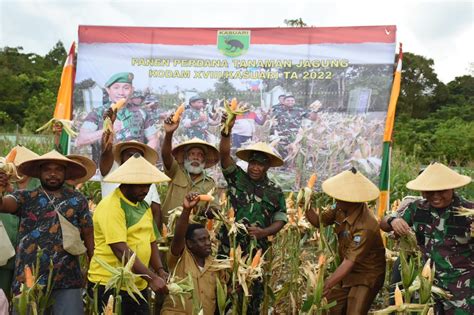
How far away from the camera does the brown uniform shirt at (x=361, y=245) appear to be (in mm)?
3852

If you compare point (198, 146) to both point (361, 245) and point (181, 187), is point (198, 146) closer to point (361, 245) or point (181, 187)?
point (181, 187)

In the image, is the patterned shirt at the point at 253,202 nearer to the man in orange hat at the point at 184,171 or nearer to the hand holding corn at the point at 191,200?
the man in orange hat at the point at 184,171

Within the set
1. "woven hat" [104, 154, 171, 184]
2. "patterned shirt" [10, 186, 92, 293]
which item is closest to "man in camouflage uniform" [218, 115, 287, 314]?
"woven hat" [104, 154, 171, 184]

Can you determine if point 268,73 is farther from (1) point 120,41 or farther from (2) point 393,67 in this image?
(1) point 120,41

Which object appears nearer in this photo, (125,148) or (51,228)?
(51,228)

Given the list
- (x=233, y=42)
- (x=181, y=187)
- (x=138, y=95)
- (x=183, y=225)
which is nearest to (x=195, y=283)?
(x=183, y=225)

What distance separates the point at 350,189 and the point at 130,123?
3752mm

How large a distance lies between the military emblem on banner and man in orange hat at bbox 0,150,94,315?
3.92 m

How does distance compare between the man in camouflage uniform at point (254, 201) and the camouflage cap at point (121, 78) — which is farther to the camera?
the camouflage cap at point (121, 78)

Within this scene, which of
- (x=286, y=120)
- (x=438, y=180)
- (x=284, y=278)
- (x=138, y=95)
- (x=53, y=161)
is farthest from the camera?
(x=138, y=95)

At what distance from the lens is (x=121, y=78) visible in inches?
280

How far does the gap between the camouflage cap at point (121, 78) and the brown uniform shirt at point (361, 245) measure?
3870 mm

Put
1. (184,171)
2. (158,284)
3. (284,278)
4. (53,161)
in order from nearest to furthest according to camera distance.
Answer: (158,284) → (53,161) → (184,171) → (284,278)

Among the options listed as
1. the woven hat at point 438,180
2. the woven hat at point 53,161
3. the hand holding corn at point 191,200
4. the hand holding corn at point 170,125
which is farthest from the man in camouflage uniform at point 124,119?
the woven hat at point 438,180
